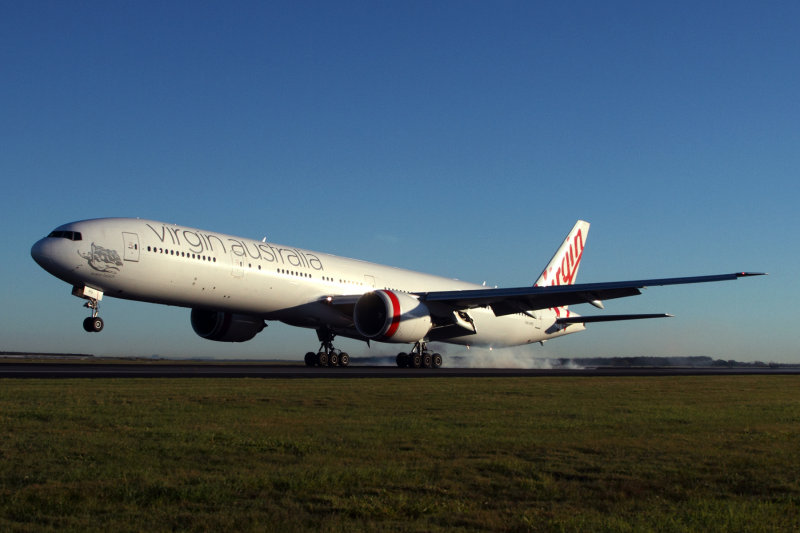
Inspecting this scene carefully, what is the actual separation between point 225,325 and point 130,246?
28.1ft

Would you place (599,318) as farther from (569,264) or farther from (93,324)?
(93,324)

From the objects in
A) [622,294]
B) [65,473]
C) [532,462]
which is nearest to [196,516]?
[65,473]

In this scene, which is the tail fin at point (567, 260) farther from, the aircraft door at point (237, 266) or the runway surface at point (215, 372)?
the aircraft door at point (237, 266)

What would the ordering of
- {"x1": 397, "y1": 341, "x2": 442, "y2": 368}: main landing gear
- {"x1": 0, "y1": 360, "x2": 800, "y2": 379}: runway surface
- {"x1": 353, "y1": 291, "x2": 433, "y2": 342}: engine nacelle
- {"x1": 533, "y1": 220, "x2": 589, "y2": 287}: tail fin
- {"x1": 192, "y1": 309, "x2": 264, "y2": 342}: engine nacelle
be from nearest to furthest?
{"x1": 0, "y1": 360, "x2": 800, "y2": 379}: runway surface
{"x1": 353, "y1": 291, "x2": 433, "y2": 342}: engine nacelle
{"x1": 192, "y1": 309, "x2": 264, "y2": 342}: engine nacelle
{"x1": 397, "y1": 341, "x2": 442, "y2": 368}: main landing gear
{"x1": 533, "y1": 220, "x2": 589, "y2": 287}: tail fin

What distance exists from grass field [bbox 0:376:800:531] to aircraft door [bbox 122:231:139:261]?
46.5 feet

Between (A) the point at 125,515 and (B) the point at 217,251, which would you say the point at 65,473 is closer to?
(A) the point at 125,515

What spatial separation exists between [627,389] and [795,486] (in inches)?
486

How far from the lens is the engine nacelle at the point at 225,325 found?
113ft

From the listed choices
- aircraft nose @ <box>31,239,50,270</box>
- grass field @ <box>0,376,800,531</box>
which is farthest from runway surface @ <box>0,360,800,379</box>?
grass field @ <box>0,376,800,531</box>

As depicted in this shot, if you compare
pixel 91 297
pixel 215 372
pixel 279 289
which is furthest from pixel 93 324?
pixel 279 289

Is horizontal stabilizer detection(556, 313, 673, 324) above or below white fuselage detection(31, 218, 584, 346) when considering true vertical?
below

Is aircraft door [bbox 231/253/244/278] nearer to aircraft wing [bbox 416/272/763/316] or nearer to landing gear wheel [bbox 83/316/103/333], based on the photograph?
landing gear wheel [bbox 83/316/103/333]

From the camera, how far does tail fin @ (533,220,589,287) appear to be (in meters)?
47.4

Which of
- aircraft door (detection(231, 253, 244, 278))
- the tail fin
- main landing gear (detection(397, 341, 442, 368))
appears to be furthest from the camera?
the tail fin
